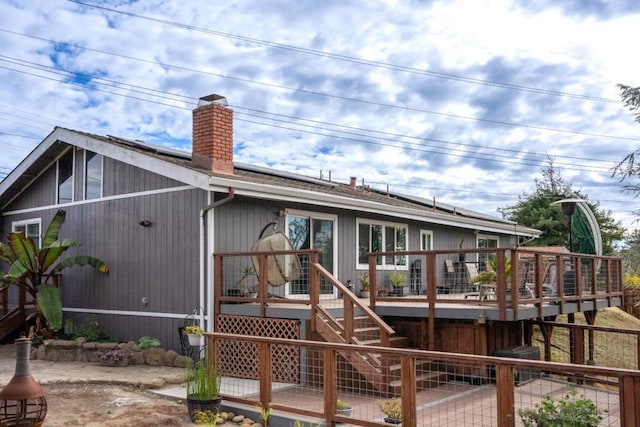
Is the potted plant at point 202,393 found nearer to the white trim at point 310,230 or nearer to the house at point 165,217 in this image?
the house at point 165,217

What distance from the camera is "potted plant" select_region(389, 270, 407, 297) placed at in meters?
13.8

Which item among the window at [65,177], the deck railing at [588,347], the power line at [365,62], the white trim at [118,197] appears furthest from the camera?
the power line at [365,62]

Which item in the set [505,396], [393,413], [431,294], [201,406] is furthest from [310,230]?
[505,396]

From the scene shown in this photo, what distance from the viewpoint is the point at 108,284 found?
38.5 feet

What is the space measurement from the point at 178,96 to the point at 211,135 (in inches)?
631

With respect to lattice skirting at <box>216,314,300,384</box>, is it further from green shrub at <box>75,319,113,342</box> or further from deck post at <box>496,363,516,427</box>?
deck post at <box>496,363,516,427</box>

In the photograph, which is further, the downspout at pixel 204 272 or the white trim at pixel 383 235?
the white trim at pixel 383 235

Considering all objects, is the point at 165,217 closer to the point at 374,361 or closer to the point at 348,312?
the point at 348,312

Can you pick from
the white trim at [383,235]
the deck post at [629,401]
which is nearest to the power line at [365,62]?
the white trim at [383,235]

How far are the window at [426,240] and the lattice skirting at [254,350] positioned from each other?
731 centimetres

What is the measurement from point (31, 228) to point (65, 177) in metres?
1.95

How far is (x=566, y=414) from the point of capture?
4.94 metres

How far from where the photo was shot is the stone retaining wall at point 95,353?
9.99 meters

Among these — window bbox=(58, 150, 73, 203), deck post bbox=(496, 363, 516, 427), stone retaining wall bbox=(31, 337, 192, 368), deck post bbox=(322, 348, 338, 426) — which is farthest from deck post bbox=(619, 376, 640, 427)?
window bbox=(58, 150, 73, 203)
